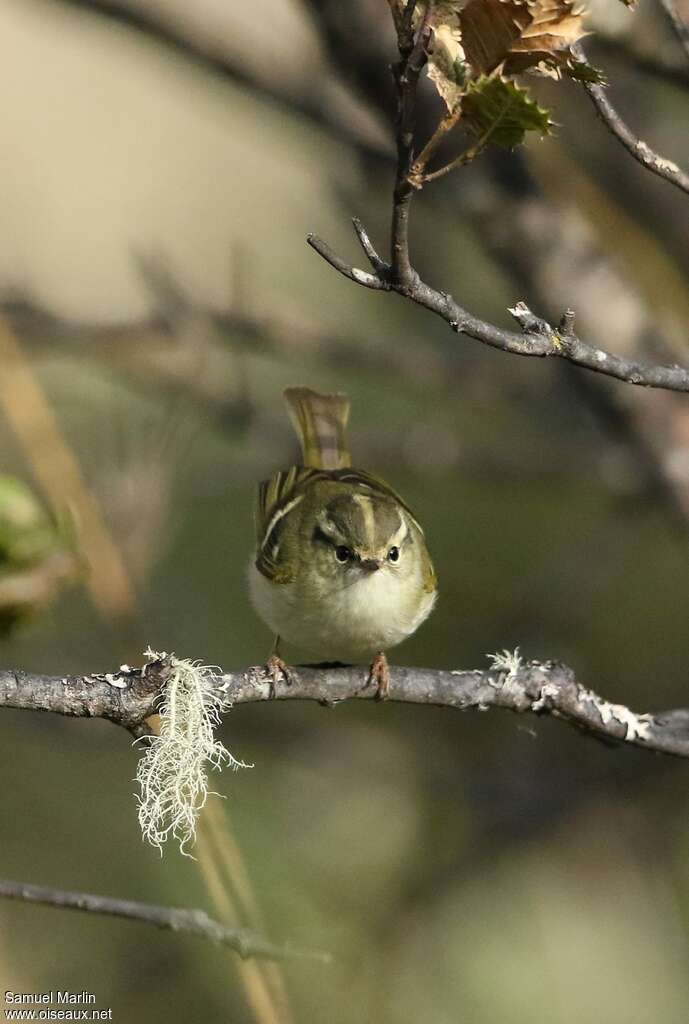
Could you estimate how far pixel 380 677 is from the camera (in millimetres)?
2332

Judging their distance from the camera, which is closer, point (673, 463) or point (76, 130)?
point (673, 463)

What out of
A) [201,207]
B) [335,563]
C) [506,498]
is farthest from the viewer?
[201,207]

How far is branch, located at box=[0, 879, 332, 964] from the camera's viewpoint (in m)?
1.55

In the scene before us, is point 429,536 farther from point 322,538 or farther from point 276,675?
point 276,675

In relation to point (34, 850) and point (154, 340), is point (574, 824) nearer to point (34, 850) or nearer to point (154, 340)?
point (34, 850)

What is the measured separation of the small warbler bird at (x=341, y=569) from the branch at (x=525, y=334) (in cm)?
101

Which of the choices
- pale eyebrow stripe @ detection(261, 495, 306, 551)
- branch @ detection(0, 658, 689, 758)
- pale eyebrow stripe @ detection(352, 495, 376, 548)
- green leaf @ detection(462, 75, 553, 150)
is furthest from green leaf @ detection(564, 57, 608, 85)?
pale eyebrow stripe @ detection(261, 495, 306, 551)

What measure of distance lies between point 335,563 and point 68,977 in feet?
5.72

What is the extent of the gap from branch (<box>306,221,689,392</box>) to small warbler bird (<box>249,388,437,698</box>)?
1008 millimetres

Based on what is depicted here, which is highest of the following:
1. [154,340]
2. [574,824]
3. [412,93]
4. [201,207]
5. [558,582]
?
[201,207]

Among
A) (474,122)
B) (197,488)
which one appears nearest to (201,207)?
(197,488)

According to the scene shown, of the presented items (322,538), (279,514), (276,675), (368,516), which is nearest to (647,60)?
(368,516)

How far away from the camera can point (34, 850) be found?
4.27 m

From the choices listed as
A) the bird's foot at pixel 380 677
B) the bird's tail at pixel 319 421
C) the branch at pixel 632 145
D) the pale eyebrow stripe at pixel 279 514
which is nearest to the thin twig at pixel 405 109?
the branch at pixel 632 145
